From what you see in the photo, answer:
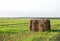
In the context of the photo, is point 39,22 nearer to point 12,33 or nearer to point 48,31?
point 48,31

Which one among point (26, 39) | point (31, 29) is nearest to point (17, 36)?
point (26, 39)

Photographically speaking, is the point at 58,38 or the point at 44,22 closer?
the point at 58,38

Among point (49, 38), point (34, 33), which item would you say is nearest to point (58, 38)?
point (49, 38)

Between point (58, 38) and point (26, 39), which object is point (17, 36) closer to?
point (26, 39)

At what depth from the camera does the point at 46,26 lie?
53.1ft

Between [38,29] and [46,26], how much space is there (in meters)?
0.57

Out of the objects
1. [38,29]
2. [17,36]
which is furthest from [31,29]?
[17,36]

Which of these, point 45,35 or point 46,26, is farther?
point 46,26

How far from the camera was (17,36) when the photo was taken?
14.9 meters

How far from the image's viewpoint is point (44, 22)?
16250 millimetres

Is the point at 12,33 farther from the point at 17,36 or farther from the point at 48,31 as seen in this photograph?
the point at 48,31

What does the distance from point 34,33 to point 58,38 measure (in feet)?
5.67

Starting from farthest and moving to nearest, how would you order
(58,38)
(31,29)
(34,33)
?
1. (31,29)
2. (34,33)
3. (58,38)

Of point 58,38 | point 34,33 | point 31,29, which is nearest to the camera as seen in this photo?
point 58,38
